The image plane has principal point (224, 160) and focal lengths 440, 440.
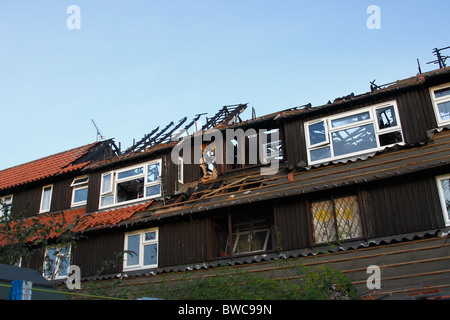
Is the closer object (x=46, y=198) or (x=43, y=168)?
(x=46, y=198)

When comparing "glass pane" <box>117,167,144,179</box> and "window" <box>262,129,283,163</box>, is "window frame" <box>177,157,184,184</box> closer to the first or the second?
"glass pane" <box>117,167,144,179</box>

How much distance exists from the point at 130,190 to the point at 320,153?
9.09m

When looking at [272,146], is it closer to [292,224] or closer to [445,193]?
[292,224]

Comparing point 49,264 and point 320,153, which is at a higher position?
point 320,153

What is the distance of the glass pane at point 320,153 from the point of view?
1572cm

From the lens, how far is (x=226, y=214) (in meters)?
15.8

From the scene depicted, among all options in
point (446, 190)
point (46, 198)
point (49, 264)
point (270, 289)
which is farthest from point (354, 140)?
point (46, 198)

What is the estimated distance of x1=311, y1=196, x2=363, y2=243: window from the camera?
1362 cm

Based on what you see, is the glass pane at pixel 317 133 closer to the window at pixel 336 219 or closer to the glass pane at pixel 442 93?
the window at pixel 336 219

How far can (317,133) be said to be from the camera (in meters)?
16.4

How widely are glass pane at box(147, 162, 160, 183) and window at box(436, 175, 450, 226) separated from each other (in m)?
11.1

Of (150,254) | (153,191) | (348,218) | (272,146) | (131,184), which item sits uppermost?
(272,146)

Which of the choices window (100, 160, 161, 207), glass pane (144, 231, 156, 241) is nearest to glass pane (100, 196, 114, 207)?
window (100, 160, 161, 207)

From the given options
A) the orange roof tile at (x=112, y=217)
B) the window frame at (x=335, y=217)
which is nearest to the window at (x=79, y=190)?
the orange roof tile at (x=112, y=217)
